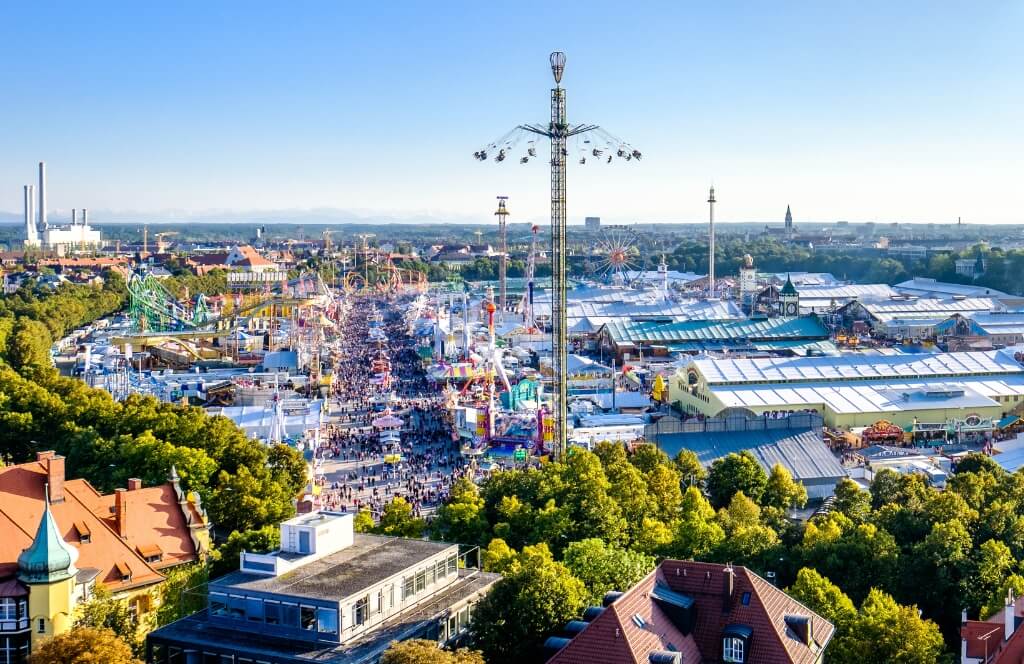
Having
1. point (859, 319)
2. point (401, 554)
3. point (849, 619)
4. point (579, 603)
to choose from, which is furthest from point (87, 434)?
point (859, 319)

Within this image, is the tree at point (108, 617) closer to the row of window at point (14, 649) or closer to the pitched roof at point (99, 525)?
the row of window at point (14, 649)

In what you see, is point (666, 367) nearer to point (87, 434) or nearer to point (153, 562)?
point (87, 434)

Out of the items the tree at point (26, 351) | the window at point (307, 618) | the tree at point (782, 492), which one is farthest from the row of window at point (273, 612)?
the tree at point (26, 351)

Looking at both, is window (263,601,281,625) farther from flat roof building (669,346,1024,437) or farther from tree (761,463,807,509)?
flat roof building (669,346,1024,437)

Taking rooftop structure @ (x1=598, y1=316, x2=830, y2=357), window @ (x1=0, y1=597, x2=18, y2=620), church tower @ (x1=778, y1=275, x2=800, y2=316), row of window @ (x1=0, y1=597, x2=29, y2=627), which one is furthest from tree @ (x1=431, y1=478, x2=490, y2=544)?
church tower @ (x1=778, y1=275, x2=800, y2=316)

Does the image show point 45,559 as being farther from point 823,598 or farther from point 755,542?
point 755,542

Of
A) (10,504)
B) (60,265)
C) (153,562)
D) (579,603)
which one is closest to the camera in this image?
(579,603)

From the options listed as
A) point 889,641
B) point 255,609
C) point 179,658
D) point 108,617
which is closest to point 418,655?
point 255,609
